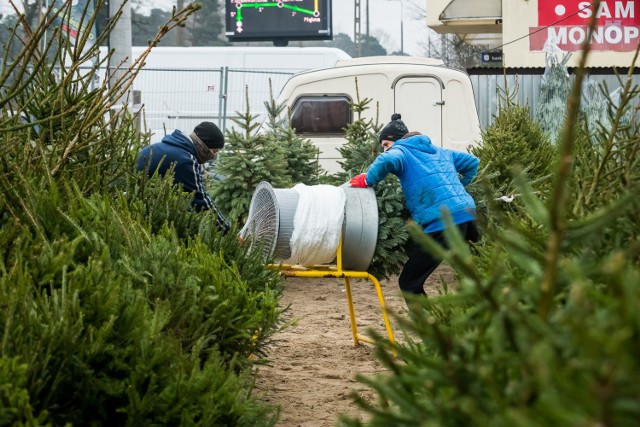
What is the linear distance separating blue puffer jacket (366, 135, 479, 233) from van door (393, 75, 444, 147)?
24.1ft

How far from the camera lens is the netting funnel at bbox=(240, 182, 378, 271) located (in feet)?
20.9

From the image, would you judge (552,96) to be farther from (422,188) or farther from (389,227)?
(422,188)

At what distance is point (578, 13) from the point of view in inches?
842

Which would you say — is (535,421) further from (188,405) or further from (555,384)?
(188,405)

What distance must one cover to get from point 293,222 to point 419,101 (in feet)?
27.2

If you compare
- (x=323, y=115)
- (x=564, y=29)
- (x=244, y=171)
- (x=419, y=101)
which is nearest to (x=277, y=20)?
(x=564, y=29)

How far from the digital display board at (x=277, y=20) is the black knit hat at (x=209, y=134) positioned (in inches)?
748

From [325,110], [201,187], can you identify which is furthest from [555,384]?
[325,110]

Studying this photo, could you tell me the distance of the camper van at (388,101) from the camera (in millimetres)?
14242

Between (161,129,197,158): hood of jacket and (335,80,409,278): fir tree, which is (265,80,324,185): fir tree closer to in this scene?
(335,80,409,278): fir tree

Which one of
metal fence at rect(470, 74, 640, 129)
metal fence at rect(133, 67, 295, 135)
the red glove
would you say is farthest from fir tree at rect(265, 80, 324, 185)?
metal fence at rect(133, 67, 295, 135)

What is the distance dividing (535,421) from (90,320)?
1831 millimetres

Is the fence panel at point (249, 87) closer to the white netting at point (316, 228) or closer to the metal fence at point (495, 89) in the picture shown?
the metal fence at point (495, 89)

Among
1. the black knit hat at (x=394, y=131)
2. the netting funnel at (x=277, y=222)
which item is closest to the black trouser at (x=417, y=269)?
the netting funnel at (x=277, y=222)
